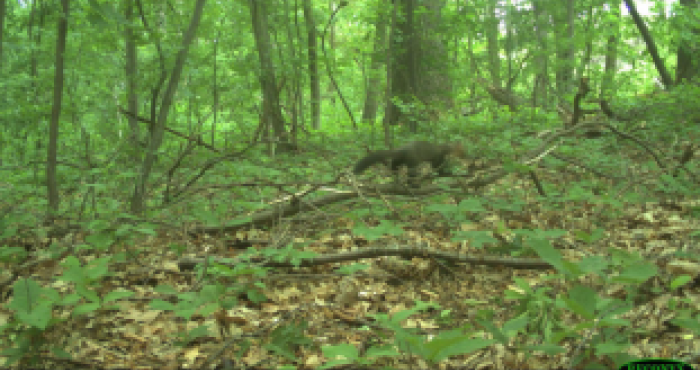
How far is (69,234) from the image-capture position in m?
3.64

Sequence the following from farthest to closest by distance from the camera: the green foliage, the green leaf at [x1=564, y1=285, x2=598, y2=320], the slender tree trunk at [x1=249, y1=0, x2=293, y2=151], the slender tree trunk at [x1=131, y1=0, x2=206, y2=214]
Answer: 1. the slender tree trunk at [x1=249, y1=0, x2=293, y2=151]
2. the slender tree trunk at [x1=131, y1=0, x2=206, y2=214]
3. the green foliage
4. the green leaf at [x1=564, y1=285, x2=598, y2=320]

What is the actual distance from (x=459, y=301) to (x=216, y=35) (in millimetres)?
6190

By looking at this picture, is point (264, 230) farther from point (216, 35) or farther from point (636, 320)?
point (216, 35)

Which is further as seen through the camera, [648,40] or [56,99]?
[648,40]

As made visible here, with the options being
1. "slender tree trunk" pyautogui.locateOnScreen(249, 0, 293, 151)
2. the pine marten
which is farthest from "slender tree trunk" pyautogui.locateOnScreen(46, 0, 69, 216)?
the pine marten

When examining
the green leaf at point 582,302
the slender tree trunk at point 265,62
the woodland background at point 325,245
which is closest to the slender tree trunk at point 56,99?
the woodland background at point 325,245

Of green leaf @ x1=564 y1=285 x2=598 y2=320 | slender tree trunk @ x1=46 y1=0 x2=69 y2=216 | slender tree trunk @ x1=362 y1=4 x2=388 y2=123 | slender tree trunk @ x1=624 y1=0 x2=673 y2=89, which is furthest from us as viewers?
slender tree trunk @ x1=624 y1=0 x2=673 y2=89

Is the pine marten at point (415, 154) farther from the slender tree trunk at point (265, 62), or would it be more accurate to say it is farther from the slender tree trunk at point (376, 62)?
the slender tree trunk at point (376, 62)

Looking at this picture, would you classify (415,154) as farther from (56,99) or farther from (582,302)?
(582,302)

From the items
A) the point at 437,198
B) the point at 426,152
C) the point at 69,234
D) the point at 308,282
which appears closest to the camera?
the point at 308,282

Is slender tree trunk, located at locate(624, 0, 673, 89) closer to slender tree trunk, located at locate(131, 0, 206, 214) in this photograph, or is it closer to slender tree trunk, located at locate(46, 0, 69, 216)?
slender tree trunk, located at locate(131, 0, 206, 214)

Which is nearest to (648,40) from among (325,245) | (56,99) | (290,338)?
(325,245)

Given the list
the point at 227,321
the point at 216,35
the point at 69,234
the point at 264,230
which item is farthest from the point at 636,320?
the point at 216,35

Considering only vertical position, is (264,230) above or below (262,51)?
below
